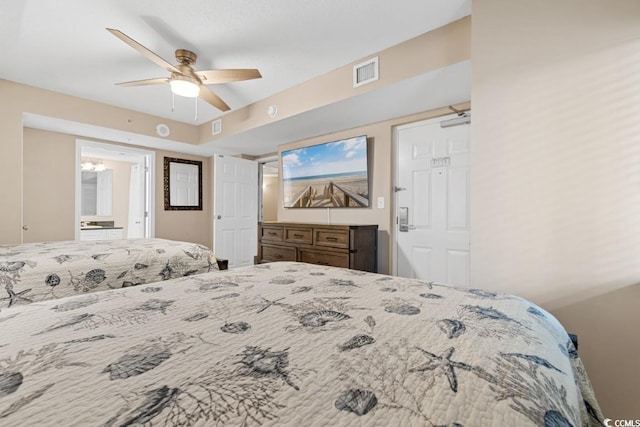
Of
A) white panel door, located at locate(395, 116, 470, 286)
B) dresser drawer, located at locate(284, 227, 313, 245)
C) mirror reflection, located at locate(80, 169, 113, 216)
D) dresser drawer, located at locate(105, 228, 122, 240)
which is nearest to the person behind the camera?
white panel door, located at locate(395, 116, 470, 286)

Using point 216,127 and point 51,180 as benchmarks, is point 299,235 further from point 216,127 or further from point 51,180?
point 51,180

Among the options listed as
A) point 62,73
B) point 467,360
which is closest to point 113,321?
point 467,360

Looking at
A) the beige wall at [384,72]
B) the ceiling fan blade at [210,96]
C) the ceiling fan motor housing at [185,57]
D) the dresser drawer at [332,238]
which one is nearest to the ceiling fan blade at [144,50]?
the ceiling fan motor housing at [185,57]

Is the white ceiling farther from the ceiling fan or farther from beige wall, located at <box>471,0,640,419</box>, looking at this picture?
beige wall, located at <box>471,0,640,419</box>

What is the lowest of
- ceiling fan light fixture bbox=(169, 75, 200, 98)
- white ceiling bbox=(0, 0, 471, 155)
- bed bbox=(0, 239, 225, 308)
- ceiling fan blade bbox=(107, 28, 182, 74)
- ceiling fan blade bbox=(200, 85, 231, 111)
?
bed bbox=(0, 239, 225, 308)

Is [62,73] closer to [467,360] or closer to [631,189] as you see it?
[467,360]

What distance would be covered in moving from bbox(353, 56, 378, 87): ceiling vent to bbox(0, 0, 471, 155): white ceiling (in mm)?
86

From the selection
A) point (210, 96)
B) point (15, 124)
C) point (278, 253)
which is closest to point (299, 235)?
point (278, 253)

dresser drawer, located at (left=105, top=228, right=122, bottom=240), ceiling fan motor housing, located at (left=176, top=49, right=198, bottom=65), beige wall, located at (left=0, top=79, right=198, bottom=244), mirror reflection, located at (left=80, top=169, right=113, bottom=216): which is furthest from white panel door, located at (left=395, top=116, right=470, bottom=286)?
mirror reflection, located at (left=80, top=169, right=113, bottom=216)

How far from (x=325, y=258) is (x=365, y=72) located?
1.88 meters

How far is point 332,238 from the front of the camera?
3189mm

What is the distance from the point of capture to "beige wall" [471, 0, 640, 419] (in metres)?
1.45

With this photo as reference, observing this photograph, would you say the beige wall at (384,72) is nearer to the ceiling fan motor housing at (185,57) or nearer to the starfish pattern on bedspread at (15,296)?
the ceiling fan motor housing at (185,57)

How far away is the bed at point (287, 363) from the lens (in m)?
0.45
